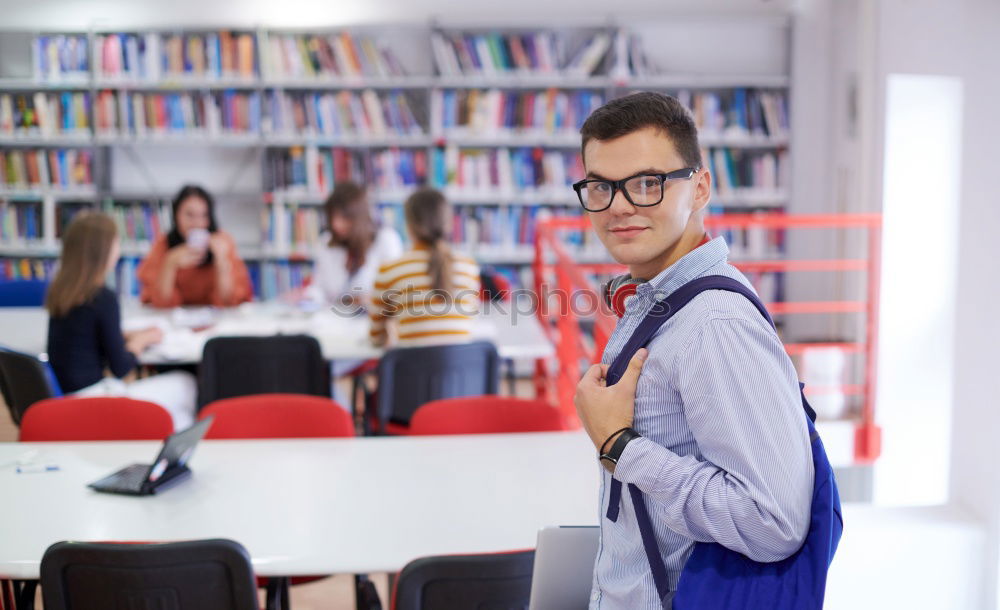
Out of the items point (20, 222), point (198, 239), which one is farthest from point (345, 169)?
point (20, 222)

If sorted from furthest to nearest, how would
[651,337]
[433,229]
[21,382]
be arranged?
1. [433,229]
2. [21,382]
3. [651,337]

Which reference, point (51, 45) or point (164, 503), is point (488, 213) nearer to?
point (51, 45)

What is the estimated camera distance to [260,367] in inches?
127

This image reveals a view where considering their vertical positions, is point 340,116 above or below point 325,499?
above

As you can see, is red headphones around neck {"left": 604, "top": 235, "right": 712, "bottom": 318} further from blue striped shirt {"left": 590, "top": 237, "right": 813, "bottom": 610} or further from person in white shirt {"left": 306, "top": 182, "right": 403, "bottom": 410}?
person in white shirt {"left": 306, "top": 182, "right": 403, "bottom": 410}

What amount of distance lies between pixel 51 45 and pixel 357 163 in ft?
6.64

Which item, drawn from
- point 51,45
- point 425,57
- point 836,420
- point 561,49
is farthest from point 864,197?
point 51,45

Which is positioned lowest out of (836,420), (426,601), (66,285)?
(836,420)

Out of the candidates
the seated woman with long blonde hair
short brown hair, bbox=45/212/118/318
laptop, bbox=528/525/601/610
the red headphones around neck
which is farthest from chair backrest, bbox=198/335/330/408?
the red headphones around neck

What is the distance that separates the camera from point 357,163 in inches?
224

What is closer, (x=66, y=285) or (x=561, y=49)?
(x=66, y=285)

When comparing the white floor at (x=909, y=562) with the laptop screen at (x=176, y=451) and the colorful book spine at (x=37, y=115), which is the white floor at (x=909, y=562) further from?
the colorful book spine at (x=37, y=115)

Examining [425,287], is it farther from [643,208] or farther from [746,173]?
[746,173]

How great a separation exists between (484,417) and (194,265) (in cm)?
218
